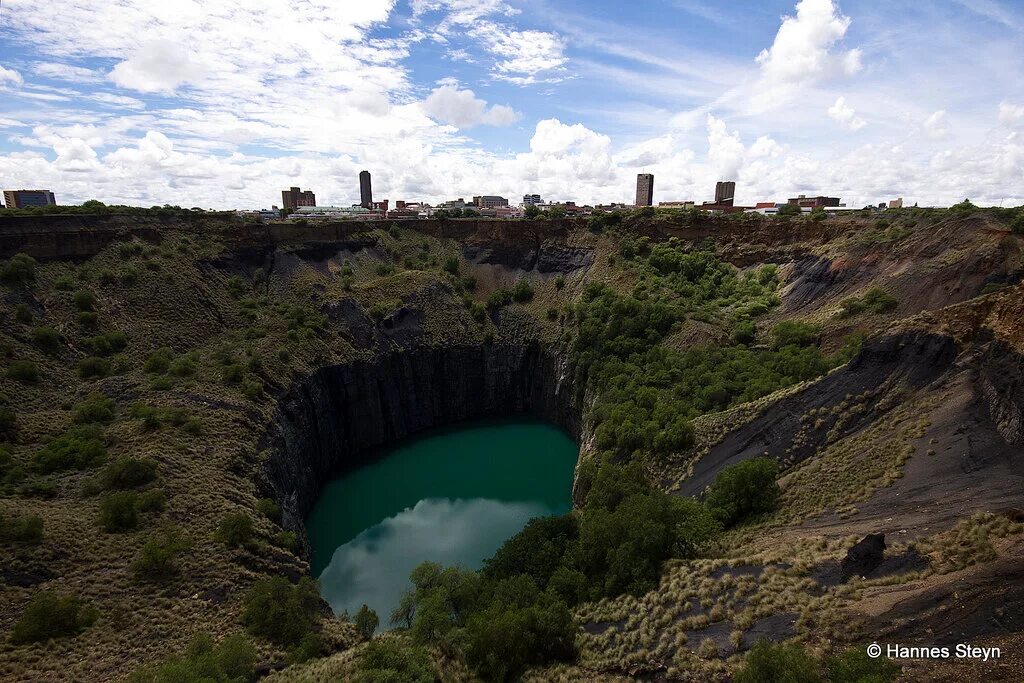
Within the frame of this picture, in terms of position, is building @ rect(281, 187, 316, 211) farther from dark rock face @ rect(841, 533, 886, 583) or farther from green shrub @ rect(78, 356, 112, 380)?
dark rock face @ rect(841, 533, 886, 583)

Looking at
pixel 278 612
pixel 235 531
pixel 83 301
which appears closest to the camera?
pixel 278 612

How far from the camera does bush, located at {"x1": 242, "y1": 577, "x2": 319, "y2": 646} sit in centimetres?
1837

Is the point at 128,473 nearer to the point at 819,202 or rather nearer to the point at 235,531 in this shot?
the point at 235,531

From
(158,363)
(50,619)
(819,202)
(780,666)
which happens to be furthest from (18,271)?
(819,202)

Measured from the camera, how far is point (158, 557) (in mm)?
19281

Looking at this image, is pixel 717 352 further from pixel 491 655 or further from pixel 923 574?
pixel 491 655

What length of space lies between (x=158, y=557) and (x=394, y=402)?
25.7 m

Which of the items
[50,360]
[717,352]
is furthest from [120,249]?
[717,352]

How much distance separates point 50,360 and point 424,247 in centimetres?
3486

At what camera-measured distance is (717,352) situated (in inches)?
1337

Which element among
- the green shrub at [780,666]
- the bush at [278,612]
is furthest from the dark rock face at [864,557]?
the bush at [278,612]

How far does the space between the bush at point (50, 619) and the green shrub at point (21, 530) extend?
2.61m

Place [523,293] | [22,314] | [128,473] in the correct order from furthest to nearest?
[523,293], [22,314], [128,473]

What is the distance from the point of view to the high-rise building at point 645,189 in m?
89.3
